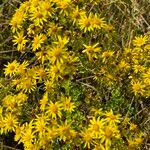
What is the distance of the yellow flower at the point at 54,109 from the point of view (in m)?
2.05

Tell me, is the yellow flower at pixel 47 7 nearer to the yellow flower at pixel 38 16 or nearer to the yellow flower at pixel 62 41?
the yellow flower at pixel 38 16

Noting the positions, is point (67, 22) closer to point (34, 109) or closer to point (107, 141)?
point (34, 109)

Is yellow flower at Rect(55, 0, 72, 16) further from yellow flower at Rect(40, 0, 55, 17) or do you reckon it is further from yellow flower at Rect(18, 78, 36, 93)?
yellow flower at Rect(18, 78, 36, 93)

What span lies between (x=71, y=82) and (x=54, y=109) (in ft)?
0.66

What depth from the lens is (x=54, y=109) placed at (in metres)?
2.05

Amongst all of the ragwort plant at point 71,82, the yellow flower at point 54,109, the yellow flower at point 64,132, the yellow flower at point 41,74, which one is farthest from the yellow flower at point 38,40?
the yellow flower at point 64,132

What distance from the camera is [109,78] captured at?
86.4 inches

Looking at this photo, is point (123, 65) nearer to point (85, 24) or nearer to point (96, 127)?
point (85, 24)

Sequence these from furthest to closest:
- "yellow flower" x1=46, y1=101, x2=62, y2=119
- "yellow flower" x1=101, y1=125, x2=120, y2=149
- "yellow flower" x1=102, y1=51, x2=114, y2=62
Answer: "yellow flower" x1=102, y1=51, x2=114, y2=62, "yellow flower" x1=46, y1=101, x2=62, y2=119, "yellow flower" x1=101, y1=125, x2=120, y2=149

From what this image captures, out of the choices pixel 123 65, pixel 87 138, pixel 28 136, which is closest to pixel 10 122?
pixel 28 136

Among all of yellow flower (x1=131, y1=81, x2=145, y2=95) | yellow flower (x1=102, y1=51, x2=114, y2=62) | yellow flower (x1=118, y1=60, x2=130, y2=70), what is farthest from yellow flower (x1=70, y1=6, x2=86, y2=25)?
yellow flower (x1=131, y1=81, x2=145, y2=95)

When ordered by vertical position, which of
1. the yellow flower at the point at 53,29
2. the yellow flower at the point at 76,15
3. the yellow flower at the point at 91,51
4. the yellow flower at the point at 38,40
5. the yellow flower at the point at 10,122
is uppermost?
A: the yellow flower at the point at 76,15

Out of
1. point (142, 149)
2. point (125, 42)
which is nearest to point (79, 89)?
point (142, 149)

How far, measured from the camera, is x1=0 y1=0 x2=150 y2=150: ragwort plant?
6.63 feet
